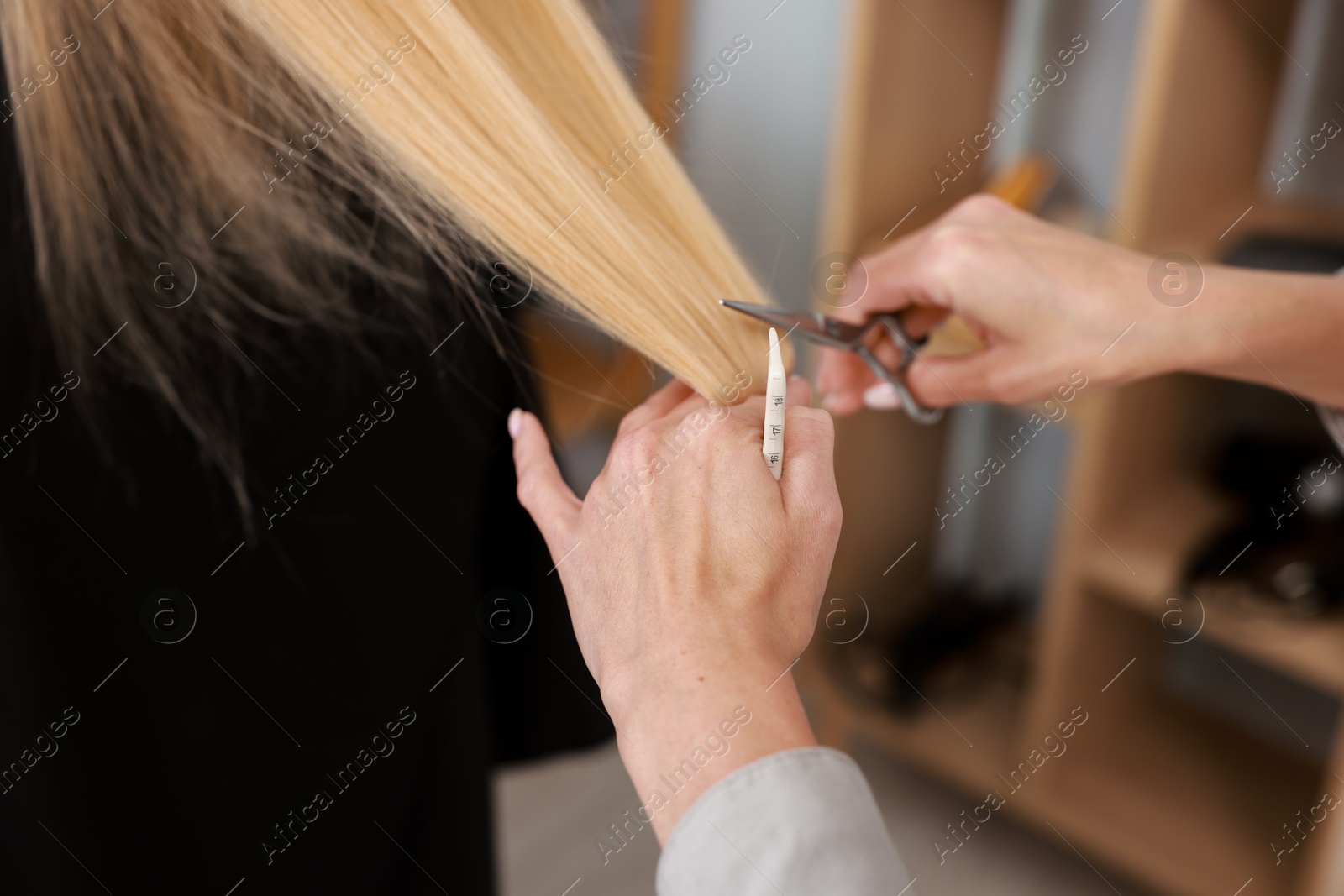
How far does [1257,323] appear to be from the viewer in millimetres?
584

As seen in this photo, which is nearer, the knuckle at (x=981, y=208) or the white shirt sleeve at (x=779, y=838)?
the white shirt sleeve at (x=779, y=838)

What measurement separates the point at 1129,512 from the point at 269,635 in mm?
1029

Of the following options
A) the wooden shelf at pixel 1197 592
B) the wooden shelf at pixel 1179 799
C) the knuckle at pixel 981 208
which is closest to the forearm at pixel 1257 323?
the knuckle at pixel 981 208

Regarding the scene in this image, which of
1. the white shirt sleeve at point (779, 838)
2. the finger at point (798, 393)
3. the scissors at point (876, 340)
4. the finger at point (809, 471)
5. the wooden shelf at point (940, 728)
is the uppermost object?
the finger at point (809, 471)

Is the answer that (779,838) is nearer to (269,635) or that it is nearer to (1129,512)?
(269,635)

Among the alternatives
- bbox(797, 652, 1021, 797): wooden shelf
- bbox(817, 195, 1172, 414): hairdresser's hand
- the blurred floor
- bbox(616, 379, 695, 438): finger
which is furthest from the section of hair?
bbox(797, 652, 1021, 797): wooden shelf

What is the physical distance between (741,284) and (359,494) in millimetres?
315

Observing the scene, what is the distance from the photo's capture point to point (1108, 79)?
126cm

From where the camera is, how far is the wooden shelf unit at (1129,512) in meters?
1.05

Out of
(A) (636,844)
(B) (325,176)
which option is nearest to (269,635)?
(B) (325,176)

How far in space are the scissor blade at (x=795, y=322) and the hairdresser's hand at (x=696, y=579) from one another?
0.28ft

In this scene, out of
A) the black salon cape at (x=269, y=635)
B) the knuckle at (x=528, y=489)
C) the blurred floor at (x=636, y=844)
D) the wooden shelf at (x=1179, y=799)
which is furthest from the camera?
the blurred floor at (x=636, y=844)

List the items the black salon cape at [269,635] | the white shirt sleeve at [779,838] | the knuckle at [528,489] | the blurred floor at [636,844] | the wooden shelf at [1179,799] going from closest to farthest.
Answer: the white shirt sleeve at [779,838] → the knuckle at [528,489] → the black salon cape at [269,635] → the wooden shelf at [1179,799] → the blurred floor at [636,844]

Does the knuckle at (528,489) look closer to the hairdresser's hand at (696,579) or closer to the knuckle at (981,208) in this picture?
the hairdresser's hand at (696,579)
